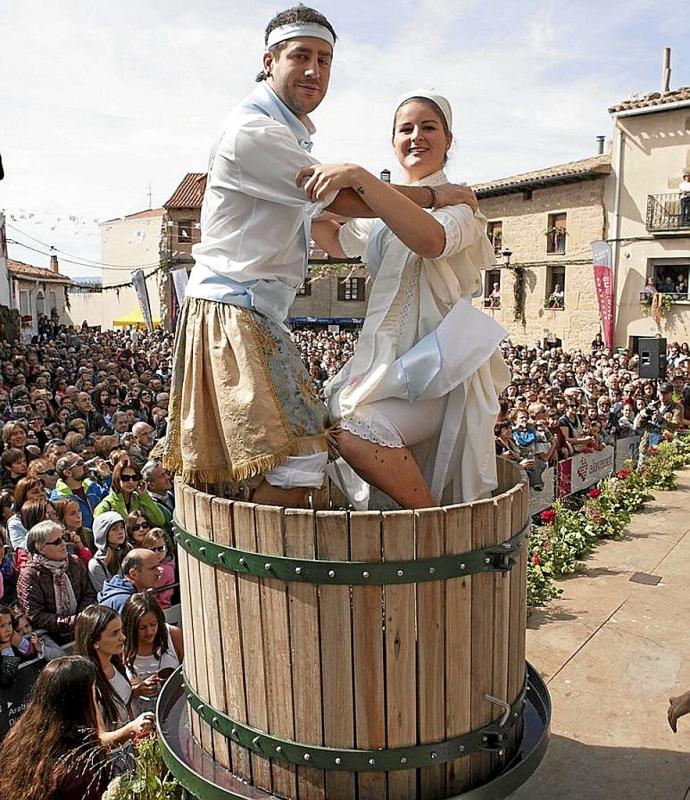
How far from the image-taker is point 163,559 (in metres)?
5.29

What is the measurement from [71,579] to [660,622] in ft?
12.8

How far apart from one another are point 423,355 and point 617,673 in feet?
9.24

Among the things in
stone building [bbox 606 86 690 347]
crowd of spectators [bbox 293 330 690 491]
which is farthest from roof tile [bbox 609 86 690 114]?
crowd of spectators [bbox 293 330 690 491]

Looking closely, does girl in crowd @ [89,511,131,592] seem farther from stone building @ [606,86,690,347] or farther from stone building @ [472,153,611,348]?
stone building @ [472,153,611,348]

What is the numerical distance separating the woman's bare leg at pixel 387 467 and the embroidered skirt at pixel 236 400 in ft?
0.34

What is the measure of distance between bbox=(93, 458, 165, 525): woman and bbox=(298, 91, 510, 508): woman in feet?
12.7

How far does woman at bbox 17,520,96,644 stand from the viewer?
4832 mm

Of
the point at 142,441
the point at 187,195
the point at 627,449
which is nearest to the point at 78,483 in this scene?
the point at 142,441

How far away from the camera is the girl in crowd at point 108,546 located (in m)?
5.44

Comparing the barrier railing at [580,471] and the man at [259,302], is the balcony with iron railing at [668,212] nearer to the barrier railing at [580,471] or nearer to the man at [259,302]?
the barrier railing at [580,471]

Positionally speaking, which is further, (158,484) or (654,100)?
(654,100)

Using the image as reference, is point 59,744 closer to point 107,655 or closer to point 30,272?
point 107,655

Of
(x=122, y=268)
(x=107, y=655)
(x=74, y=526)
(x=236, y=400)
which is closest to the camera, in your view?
(x=236, y=400)

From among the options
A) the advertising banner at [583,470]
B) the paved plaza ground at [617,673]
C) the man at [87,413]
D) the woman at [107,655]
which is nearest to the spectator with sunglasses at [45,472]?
the woman at [107,655]
